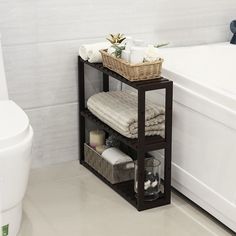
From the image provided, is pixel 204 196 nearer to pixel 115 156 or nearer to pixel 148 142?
pixel 148 142

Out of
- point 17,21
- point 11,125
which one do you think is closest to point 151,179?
point 11,125

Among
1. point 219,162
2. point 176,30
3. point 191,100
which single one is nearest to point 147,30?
point 176,30

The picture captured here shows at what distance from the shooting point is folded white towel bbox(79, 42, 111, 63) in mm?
2949

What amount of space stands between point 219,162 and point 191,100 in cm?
31

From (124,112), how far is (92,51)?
0.35m

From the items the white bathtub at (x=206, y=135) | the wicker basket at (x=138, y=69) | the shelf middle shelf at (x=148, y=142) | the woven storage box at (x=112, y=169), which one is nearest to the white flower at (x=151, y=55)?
the wicker basket at (x=138, y=69)

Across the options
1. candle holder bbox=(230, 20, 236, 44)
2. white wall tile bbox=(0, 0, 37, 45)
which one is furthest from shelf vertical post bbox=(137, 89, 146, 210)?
candle holder bbox=(230, 20, 236, 44)

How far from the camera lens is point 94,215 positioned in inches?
106

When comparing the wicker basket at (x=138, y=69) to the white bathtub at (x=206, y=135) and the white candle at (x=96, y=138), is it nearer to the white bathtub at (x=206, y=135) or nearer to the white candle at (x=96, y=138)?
the white bathtub at (x=206, y=135)

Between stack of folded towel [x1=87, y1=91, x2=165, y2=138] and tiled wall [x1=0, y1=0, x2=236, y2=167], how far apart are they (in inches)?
7.6

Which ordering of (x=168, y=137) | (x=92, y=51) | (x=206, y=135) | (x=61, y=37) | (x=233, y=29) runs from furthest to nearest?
1. (x=233, y=29)
2. (x=61, y=37)
3. (x=92, y=51)
4. (x=168, y=137)
5. (x=206, y=135)

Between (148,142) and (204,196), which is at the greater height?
(148,142)

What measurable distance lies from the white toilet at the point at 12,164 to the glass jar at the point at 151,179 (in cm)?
61

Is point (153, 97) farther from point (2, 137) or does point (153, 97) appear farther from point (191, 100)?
point (2, 137)
